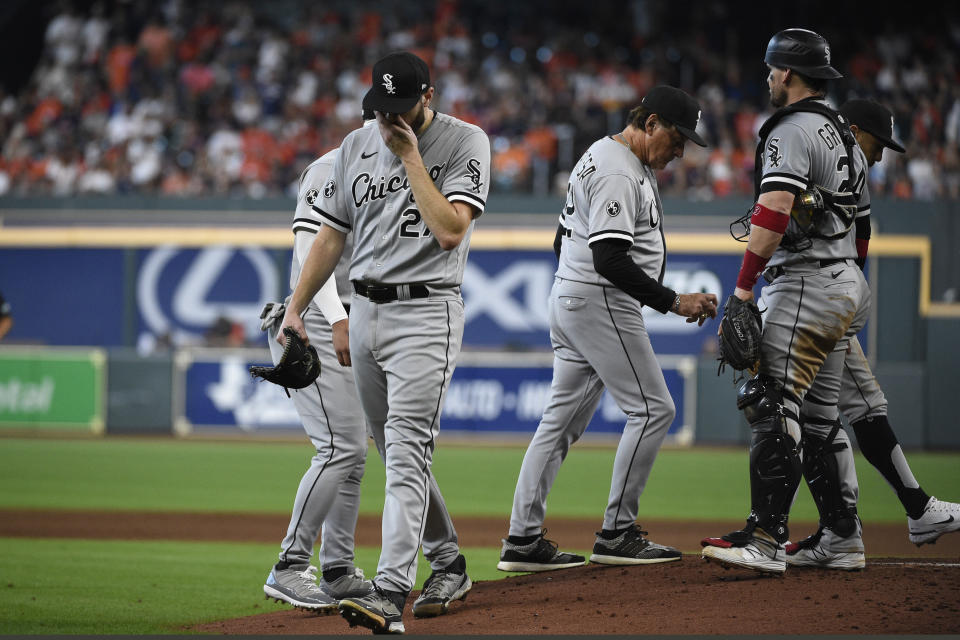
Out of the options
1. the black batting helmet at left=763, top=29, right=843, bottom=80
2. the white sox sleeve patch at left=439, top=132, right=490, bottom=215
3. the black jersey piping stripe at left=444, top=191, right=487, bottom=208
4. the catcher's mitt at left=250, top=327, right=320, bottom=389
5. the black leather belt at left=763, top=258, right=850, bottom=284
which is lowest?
the catcher's mitt at left=250, top=327, right=320, bottom=389

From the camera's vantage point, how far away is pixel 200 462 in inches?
505

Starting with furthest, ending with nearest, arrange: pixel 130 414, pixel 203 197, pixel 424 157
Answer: pixel 203 197, pixel 130 414, pixel 424 157

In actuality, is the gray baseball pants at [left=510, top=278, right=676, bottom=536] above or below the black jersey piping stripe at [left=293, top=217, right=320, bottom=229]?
below

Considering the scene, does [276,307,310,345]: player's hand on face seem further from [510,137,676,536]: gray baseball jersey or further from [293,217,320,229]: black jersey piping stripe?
[510,137,676,536]: gray baseball jersey

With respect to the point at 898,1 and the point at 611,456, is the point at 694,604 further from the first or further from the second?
the point at 898,1

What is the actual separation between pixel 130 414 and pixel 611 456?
6811mm

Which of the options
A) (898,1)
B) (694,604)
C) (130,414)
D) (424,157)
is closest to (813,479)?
(694,604)

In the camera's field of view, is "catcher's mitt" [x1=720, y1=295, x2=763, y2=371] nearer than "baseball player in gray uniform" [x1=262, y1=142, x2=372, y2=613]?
Yes

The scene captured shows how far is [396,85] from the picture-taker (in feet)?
13.0

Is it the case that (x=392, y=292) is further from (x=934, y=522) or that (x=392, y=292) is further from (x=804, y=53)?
(x=934, y=522)

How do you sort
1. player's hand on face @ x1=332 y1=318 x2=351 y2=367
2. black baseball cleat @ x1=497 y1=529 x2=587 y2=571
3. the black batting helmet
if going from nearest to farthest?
player's hand on face @ x1=332 y1=318 x2=351 y2=367
the black batting helmet
black baseball cleat @ x1=497 y1=529 x2=587 y2=571

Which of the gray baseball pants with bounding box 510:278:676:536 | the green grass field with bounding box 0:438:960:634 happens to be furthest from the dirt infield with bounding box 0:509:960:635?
the green grass field with bounding box 0:438:960:634

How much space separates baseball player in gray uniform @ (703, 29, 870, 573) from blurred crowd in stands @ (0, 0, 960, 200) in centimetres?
1174

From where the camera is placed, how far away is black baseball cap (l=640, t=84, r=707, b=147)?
492 centimetres
